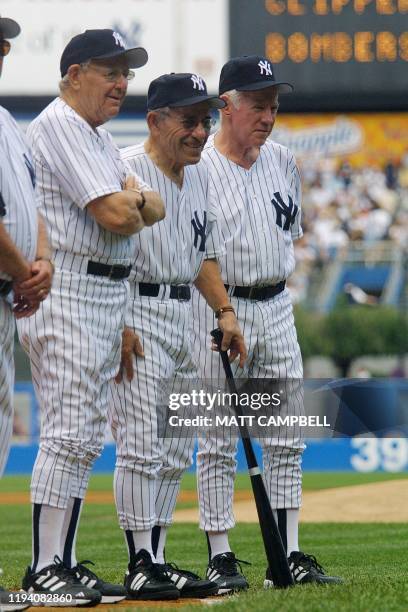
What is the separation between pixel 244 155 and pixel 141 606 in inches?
74.8

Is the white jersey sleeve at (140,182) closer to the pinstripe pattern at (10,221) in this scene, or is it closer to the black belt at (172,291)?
the black belt at (172,291)

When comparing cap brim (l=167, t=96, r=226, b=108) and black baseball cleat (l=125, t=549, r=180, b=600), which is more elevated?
cap brim (l=167, t=96, r=226, b=108)

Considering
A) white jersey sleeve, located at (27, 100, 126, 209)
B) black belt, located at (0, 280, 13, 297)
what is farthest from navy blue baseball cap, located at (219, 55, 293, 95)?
black belt, located at (0, 280, 13, 297)

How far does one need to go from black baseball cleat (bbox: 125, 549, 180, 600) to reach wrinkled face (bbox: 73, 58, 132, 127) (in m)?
1.43

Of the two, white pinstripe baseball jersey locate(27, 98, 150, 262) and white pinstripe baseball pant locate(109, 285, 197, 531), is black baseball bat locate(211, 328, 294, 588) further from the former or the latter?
white pinstripe baseball jersey locate(27, 98, 150, 262)

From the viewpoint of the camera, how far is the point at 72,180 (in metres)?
3.90

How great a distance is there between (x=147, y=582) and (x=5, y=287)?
3.69ft

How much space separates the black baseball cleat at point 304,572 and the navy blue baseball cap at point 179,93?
5.39ft

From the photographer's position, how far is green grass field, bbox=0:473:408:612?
3649 millimetres

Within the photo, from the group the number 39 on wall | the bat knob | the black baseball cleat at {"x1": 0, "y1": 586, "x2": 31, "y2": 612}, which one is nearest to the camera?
the black baseball cleat at {"x1": 0, "y1": 586, "x2": 31, "y2": 612}

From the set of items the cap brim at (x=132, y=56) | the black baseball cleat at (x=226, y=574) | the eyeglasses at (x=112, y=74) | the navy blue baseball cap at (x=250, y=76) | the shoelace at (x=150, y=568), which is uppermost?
the navy blue baseball cap at (x=250, y=76)

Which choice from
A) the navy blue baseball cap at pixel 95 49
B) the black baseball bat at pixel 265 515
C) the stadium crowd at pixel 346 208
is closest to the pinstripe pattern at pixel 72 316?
the navy blue baseball cap at pixel 95 49

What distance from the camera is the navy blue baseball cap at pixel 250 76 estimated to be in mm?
4727

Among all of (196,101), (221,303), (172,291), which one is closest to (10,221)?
(172,291)
